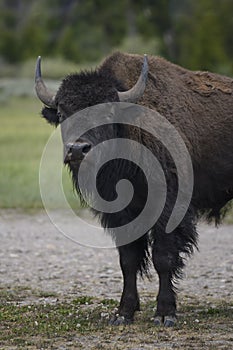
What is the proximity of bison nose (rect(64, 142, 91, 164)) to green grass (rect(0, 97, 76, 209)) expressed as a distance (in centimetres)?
927

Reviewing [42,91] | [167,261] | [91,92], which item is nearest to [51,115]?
[42,91]

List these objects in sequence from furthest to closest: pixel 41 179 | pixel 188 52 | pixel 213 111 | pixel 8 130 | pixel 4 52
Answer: pixel 4 52, pixel 188 52, pixel 8 130, pixel 41 179, pixel 213 111

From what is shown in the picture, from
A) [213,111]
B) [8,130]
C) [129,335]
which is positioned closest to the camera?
[129,335]

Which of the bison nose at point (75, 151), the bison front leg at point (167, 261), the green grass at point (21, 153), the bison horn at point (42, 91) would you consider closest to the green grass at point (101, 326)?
the bison front leg at point (167, 261)

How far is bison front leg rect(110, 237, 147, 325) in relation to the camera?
897 cm

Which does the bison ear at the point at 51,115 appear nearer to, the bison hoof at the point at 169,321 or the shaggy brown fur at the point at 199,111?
the shaggy brown fur at the point at 199,111

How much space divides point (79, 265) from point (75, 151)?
438 centimetres

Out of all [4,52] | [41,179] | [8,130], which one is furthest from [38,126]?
[4,52]

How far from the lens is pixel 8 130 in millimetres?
34219

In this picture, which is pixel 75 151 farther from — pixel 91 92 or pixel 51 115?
pixel 51 115

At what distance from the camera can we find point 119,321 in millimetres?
8742

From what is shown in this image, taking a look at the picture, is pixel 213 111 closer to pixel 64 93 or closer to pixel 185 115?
pixel 185 115

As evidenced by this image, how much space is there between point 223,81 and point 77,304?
2689mm

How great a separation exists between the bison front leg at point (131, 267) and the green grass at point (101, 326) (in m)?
0.17
